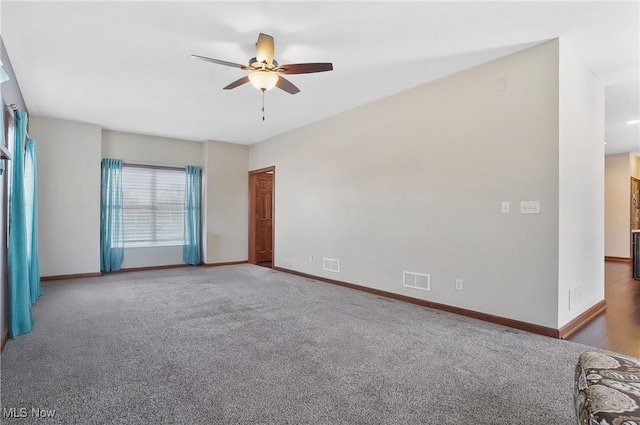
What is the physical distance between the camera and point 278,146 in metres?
6.67

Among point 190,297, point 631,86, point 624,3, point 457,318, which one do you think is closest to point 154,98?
point 190,297

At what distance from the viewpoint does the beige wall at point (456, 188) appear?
3.10 m

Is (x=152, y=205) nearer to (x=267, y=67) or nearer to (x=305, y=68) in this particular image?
(x=267, y=67)

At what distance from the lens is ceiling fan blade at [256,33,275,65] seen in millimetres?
2768

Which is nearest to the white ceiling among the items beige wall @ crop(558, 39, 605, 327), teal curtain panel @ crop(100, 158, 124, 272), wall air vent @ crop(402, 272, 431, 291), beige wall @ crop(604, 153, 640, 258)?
beige wall @ crop(558, 39, 605, 327)

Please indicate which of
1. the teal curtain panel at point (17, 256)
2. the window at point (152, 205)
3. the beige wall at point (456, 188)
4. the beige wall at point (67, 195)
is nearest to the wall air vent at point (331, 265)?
the beige wall at point (456, 188)

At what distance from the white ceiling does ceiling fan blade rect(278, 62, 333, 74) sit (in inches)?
11.3

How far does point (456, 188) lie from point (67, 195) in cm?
608

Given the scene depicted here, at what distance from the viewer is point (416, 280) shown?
4086 mm

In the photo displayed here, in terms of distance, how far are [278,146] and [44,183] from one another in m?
3.95

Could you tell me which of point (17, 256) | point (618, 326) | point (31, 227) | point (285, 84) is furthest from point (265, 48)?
point (618, 326)

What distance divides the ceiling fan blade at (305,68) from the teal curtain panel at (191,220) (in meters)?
4.76

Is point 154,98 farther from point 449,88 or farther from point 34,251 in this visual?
point 449,88

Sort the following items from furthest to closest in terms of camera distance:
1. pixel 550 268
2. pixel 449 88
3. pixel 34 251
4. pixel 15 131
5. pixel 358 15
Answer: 1. pixel 34 251
2. pixel 449 88
3. pixel 15 131
4. pixel 550 268
5. pixel 358 15
